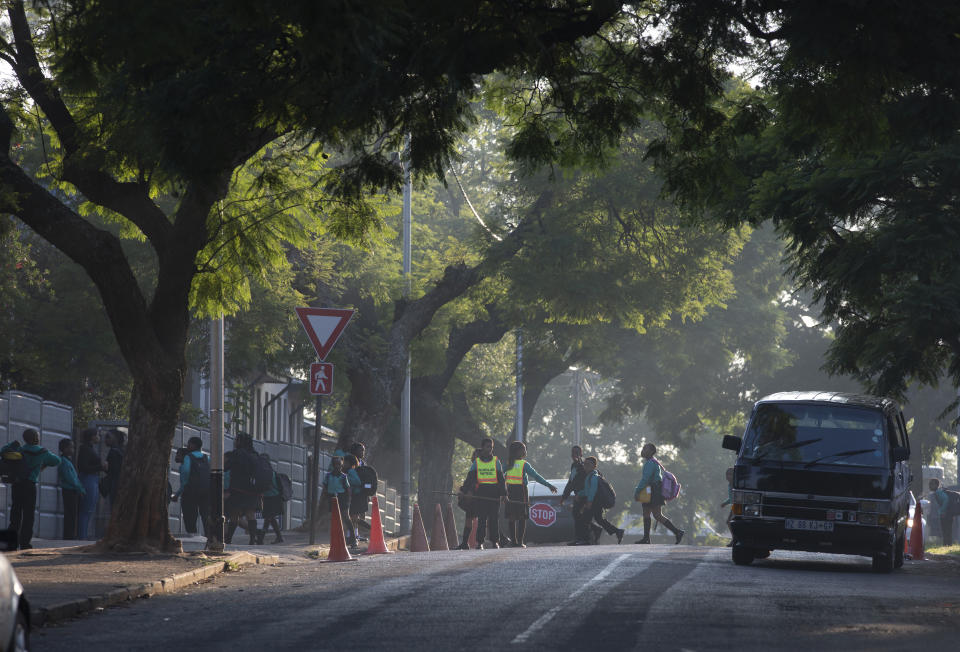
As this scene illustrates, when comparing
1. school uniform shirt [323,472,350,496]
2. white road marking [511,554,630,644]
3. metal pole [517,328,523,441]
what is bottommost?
white road marking [511,554,630,644]

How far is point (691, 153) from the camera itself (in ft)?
44.9

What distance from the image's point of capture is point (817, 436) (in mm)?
18094

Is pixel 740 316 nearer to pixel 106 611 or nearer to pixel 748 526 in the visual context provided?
pixel 748 526

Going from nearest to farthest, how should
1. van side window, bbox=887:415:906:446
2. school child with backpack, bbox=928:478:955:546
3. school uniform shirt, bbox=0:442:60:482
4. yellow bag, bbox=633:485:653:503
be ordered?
van side window, bbox=887:415:906:446
school uniform shirt, bbox=0:442:60:482
yellow bag, bbox=633:485:653:503
school child with backpack, bbox=928:478:955:546

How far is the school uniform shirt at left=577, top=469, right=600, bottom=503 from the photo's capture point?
2662 cm

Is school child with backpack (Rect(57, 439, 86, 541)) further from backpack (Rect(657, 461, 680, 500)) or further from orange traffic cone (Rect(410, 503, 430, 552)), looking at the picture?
backpack (Rect(657, 461, 680, 500))

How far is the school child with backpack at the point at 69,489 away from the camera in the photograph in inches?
889

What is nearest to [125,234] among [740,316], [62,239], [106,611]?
[62,239]

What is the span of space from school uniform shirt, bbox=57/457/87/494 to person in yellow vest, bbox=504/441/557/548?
6.83m

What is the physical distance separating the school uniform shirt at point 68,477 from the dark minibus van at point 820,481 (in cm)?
998

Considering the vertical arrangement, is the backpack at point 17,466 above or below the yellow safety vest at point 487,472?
below

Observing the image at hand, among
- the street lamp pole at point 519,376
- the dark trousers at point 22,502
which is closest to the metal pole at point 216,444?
A: the dark trousers at point 22,502

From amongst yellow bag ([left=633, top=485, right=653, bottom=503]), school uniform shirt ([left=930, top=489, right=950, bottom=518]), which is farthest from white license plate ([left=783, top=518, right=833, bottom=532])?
school uniform shirt ([left=930, top=489, right=950, bottom=518])

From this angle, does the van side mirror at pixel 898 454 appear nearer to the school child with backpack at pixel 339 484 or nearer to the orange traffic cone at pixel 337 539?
the orange traffic cone at pixel 337 539
